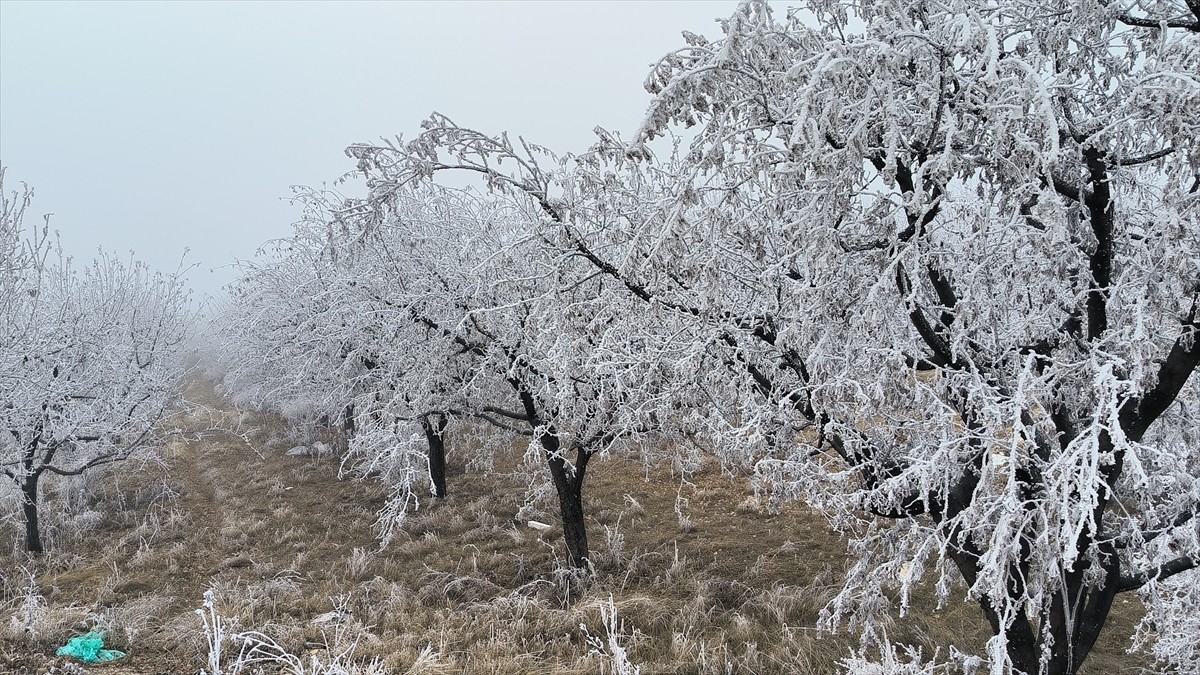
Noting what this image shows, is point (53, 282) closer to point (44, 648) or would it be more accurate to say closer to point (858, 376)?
point (44, 648)

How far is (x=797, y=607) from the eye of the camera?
653 centimetres

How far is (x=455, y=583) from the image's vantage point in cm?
759

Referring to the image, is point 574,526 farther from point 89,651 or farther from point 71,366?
point 71,366

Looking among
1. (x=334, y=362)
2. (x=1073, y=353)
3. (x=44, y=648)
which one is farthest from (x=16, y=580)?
(x=1073, y=353)

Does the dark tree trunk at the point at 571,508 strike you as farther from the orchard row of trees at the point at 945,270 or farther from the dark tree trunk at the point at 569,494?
the orchard row of trees at the point at 945,270

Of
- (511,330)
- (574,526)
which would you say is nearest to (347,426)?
(574,526)

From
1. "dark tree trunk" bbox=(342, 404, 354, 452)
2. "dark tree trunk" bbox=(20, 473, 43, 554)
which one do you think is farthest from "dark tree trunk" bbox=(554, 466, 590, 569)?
"dark tree trunk" bbox=(342, 404, 354, 452)

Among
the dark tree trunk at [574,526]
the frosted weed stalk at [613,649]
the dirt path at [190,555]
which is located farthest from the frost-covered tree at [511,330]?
the dirt path at [190,555]

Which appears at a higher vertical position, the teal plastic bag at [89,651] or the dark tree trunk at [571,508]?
the dark tree trunk at [571,508]

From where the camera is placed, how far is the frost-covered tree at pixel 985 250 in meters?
2.29

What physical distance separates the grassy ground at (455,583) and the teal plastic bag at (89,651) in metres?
0.16

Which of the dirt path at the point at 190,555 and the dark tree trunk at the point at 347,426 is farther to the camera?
the dark tree trunk at the point at 347,426

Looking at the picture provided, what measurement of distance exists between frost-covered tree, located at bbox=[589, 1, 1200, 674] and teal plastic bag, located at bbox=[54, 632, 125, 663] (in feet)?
20.1

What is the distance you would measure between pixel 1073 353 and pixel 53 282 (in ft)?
61.4
